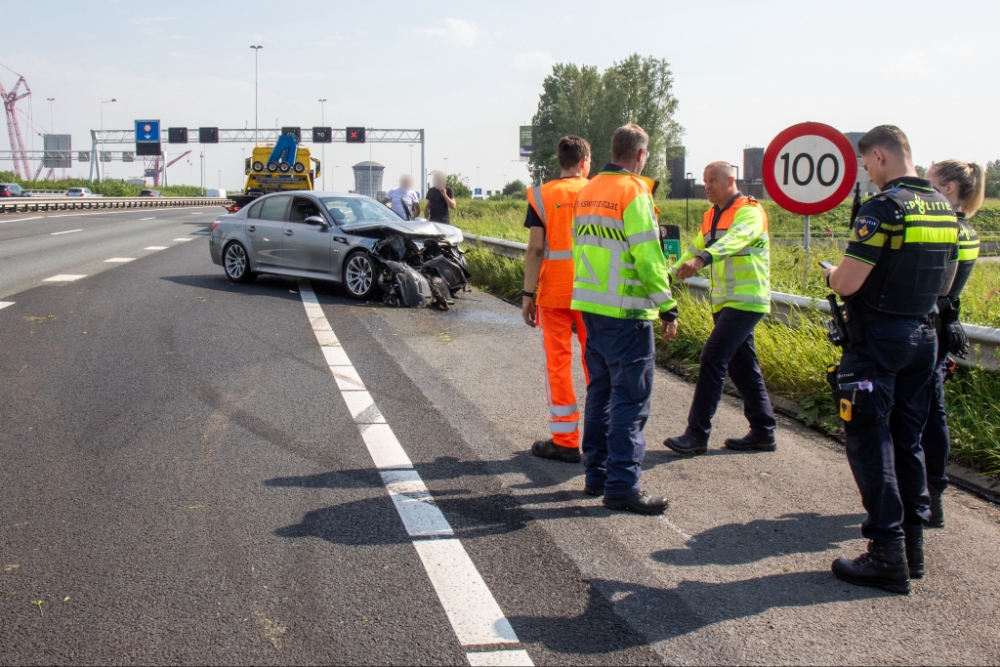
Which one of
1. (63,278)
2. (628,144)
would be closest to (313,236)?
(63,278)

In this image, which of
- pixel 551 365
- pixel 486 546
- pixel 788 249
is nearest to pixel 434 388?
pixel 551 365

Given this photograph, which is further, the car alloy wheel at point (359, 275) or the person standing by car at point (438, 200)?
the person standing by car at point (438, 200)

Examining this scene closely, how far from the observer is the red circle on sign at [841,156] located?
7.48 meters

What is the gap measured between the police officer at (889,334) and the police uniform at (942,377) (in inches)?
14.9

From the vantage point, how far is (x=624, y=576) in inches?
151

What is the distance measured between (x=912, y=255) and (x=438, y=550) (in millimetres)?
2311

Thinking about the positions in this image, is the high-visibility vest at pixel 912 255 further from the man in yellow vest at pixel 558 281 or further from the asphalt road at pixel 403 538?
the man in yellow vest at pixel 558 281

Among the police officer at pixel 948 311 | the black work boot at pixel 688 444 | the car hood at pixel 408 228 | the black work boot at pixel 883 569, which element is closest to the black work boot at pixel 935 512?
the police officer at pixel 948 311

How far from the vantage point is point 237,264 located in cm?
1450

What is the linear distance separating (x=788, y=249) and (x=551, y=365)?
7.64m

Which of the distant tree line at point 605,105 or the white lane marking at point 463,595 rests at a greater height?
the distant tree line at point 605,105

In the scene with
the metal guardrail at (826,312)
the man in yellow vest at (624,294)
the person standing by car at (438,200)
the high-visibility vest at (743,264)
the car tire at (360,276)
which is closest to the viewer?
the man in yellow vest at (624,294)

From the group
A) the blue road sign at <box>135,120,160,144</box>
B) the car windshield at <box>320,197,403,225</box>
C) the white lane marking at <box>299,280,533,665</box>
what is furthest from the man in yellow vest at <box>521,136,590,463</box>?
Answer: the blue road sign at <box>135,120,160,144</box>

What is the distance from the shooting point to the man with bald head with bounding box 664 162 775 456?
226 inches
